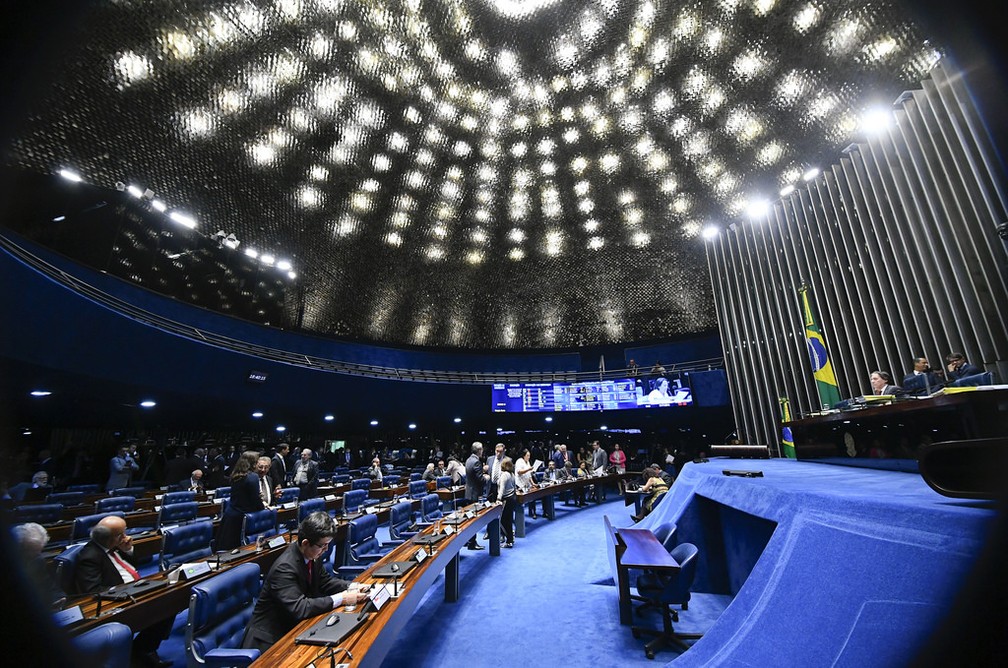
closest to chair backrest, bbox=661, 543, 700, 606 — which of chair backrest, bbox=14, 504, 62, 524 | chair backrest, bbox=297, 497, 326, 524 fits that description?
chair backrest, bbox=297, 497, 326, 524

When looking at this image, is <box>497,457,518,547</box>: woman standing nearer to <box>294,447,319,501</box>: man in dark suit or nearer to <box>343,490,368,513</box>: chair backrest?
<box>343,490,368,513</box>: chair backrest

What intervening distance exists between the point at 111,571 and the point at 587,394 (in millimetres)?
14105

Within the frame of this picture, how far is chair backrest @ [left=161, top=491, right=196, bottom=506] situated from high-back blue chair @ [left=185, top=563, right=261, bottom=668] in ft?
15.1

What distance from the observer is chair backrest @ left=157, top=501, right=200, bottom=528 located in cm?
494

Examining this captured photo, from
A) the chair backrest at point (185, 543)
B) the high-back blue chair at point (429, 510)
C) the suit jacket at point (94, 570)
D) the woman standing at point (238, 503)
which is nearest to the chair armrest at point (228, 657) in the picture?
the suit jacket at point (94, 570)

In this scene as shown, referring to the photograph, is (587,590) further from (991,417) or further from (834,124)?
(834,124)

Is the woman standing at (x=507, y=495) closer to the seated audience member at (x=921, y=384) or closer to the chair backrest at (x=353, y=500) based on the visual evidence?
the chair backrest at (x=353, y=500)

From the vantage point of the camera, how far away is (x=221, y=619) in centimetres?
240

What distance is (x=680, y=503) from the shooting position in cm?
480

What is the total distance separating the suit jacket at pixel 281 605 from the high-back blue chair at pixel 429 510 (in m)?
3.17

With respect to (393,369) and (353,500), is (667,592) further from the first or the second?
(393,369)

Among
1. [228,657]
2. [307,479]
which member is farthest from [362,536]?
[307,479]

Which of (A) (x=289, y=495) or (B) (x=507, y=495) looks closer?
(B) (x=507, y=495)

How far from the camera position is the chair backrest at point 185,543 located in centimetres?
357
